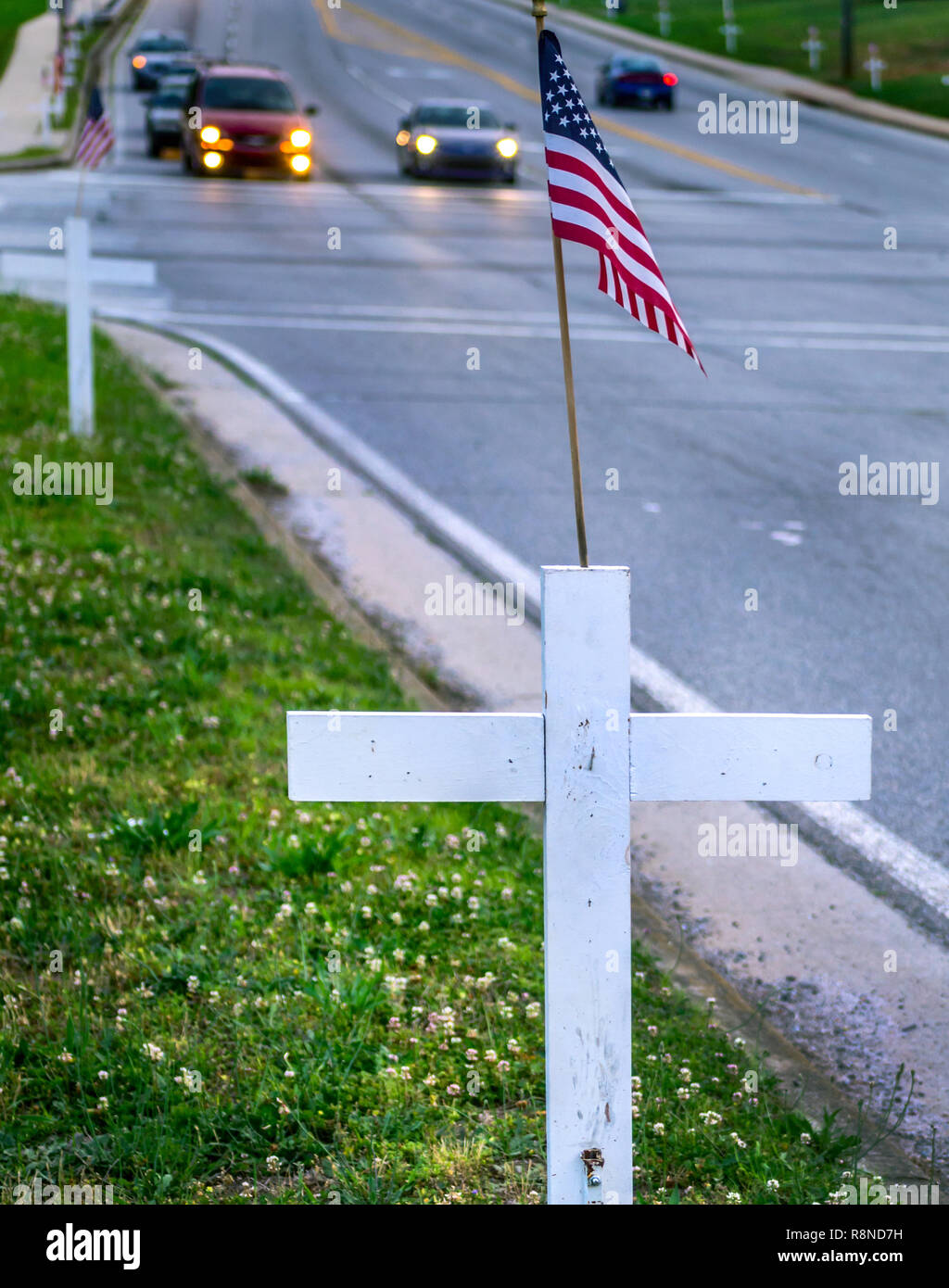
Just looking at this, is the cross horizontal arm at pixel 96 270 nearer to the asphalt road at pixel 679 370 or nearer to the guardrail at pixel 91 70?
the asphalt road at pixel 679 370

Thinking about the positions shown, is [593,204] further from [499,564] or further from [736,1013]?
[499,564]

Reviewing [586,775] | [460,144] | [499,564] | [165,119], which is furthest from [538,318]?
[165,119]

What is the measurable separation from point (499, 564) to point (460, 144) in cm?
1978

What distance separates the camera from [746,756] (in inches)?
107

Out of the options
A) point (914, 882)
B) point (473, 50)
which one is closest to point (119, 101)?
point (473, 50)

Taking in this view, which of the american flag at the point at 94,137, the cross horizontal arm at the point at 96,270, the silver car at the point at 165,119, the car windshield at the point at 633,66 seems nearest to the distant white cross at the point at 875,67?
the car windshield at the point at 633,66

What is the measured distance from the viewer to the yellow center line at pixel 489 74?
29.5 meters

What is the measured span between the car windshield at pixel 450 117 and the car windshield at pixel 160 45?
18.3m

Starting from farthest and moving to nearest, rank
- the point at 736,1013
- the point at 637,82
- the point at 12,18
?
the point at 12,18 < the point at 637,82 < the point at 736,1013

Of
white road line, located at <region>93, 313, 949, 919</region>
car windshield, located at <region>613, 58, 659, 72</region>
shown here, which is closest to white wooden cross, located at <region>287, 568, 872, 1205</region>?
white road line, located at <region>93, 313, 949, 919</region>

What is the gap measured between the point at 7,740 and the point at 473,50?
4922 cm

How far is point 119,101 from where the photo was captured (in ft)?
129
